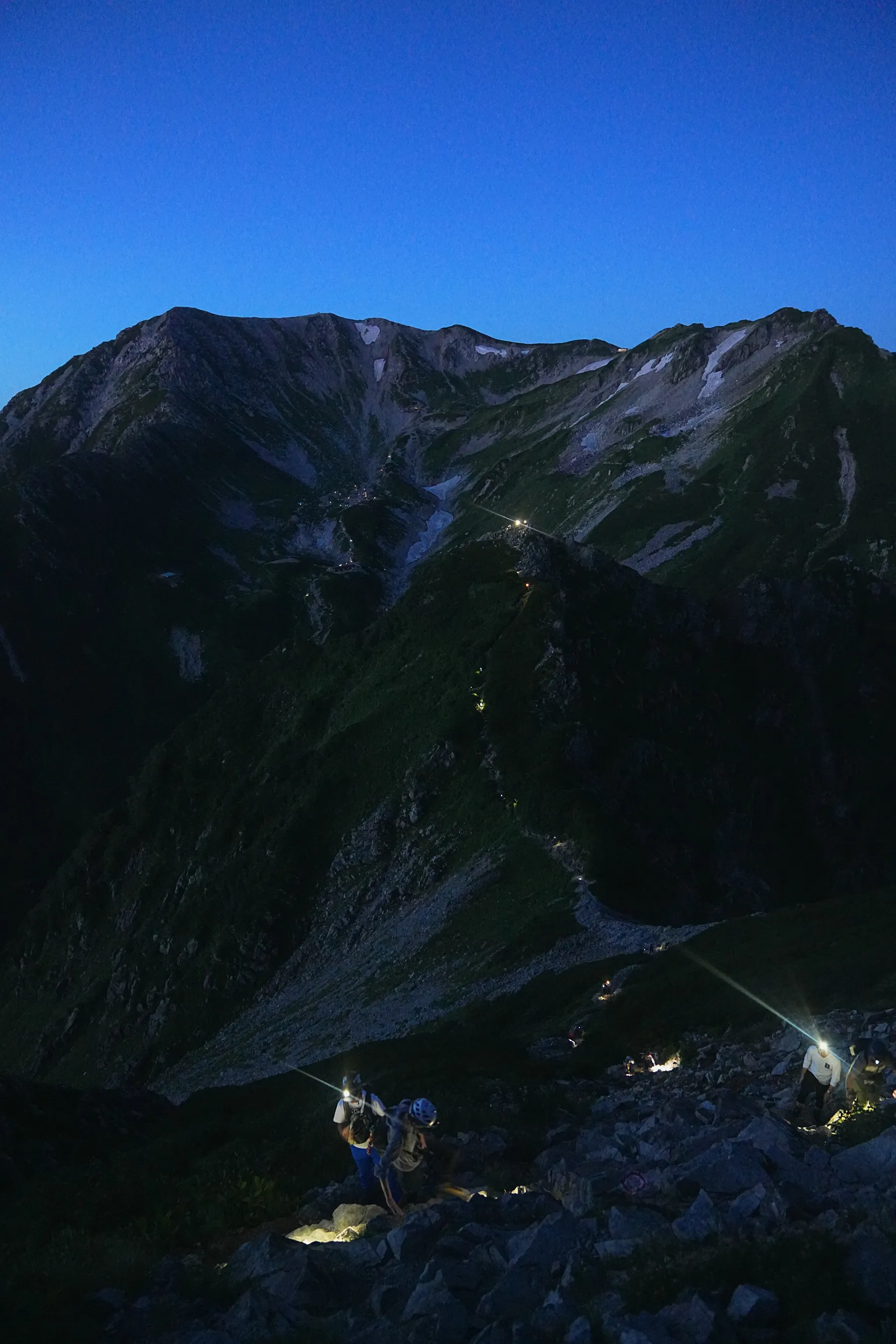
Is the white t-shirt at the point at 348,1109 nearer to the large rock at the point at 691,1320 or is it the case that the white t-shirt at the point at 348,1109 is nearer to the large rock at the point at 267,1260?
the large rock at the point at 267,1260

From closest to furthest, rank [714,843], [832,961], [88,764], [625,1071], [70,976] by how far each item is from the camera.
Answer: [625,1071], [832,961], [714,843], [70,976], [88,764]

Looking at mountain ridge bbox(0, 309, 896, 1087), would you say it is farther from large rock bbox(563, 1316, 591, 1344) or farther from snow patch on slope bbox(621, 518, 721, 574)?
snow patch on slope bbox(621, 518, 721, 574)

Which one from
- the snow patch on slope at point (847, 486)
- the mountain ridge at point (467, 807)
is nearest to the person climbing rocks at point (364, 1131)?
the mountain ridge at point (467, 807)

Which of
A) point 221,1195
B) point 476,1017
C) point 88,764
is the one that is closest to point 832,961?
point 476,1017

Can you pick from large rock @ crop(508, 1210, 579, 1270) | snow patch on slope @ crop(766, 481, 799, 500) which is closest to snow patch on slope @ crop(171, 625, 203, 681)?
snow patch on slope @ crop(766, 481, 799, 500)

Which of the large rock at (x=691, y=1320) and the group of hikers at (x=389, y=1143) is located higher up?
the large rock at (x=691, y=1320)

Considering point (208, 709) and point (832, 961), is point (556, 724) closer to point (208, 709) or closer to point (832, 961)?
point (832, 961)
